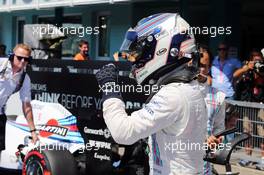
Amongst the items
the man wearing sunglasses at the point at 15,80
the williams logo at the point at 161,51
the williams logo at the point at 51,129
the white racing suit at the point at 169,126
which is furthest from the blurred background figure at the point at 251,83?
the williams logo at the point at 161,51

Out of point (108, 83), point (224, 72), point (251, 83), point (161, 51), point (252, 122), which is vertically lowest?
point (252, 122)

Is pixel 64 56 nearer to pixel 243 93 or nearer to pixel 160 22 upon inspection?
pixel 243 93

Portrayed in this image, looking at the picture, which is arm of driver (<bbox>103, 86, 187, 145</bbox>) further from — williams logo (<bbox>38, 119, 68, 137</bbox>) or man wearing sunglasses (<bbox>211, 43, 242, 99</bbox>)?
man wearing sunglasses (<bbox>211, 43, 242, 99</bbox>)

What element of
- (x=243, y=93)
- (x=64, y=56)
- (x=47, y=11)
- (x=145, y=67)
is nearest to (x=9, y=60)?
(x=145, y=67)

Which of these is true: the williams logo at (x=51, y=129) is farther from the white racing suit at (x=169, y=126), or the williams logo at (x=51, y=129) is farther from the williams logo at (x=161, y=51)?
the williams logo at (x=161, y=51)

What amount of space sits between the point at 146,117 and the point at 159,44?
411mm

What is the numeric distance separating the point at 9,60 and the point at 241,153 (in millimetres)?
3650

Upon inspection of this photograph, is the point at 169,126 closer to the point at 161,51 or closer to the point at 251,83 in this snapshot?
the point at 161,51

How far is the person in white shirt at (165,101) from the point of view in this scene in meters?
2.53

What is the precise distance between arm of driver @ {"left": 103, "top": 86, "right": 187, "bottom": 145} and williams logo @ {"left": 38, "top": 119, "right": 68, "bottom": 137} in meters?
3.06

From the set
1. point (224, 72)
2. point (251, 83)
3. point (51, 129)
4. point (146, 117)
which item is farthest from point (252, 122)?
point (146, 117)

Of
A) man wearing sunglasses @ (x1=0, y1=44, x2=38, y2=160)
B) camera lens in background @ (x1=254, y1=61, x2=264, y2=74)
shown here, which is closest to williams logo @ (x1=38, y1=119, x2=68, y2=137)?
man wearing sunglasses @ (x1=0, y1=44, x2=38, y2=160)

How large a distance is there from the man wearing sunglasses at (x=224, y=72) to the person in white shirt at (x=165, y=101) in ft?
18.8

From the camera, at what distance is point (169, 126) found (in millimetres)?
2588
